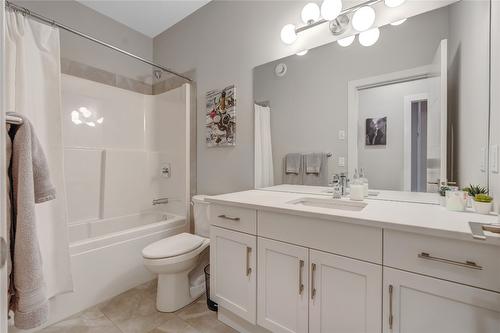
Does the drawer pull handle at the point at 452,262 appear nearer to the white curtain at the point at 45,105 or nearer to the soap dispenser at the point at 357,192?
the soap dispenser at the point at 357,192

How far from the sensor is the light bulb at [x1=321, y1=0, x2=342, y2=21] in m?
1.56

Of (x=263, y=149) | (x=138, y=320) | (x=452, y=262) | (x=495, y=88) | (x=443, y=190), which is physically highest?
(x=495, y=88)

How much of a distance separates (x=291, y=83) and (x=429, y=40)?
0.87m

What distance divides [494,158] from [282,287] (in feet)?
3.72

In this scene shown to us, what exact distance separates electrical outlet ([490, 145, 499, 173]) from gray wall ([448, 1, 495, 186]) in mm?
84

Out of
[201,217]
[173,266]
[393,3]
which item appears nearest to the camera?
[393,3]

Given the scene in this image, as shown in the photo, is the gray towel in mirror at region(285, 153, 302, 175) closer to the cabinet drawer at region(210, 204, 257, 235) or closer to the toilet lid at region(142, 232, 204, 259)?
the cabinet drawer at region(210, 204, 257, 235)

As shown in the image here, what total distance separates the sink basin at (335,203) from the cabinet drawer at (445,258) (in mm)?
430

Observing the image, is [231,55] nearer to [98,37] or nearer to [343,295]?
[98,37]

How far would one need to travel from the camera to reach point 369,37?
1527 mm

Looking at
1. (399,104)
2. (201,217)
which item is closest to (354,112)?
(399,104)

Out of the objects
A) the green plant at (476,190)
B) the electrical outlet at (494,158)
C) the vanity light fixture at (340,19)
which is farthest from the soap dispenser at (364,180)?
the vanity light fixture at (340,19)

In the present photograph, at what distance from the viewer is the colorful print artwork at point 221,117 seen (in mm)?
2211

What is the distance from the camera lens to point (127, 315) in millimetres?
1670
